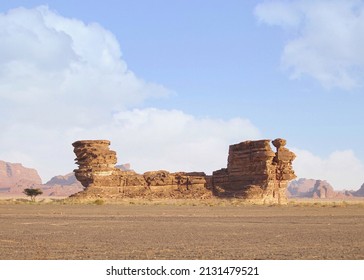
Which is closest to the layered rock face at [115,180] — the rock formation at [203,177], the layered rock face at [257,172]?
the rock formation at [203,177]

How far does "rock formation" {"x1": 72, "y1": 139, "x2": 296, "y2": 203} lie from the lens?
57.8 meters

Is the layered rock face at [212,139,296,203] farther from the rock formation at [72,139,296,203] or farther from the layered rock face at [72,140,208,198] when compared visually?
the layered rock face at [72,140,208,198]

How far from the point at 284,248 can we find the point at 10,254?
6.51 meters

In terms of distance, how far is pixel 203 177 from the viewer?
63.5 meters

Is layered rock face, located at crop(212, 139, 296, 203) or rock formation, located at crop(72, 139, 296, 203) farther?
rock formation, located at crop(72, 139, 296, 203)

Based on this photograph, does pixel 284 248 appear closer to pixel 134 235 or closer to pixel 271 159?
pixel 134 235

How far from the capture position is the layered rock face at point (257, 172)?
188ft

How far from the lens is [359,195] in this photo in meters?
185

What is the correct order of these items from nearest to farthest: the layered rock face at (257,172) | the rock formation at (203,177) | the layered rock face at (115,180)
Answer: the layered rock face at (257,172) → the rock formation at (203,177) → the layered rock face at (115,180)

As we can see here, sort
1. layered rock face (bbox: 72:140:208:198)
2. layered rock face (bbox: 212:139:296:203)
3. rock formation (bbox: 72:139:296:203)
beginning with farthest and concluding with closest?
layered rock face (bbox: 72:140:208:198)
rock formation (bbox: 72:139:296:203)
layered rock face (bbox: 212:139:296:203)

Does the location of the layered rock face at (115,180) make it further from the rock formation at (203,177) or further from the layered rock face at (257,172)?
the layered rock face at (257,172)

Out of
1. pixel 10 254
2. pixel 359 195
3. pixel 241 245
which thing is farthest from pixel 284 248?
pixel 359 195

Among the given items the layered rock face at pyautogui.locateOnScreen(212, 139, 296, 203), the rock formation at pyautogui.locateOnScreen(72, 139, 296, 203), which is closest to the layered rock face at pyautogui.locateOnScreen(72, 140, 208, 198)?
the rock formation at pyautogui.locateOnScreen(72, 139, 296, 203)

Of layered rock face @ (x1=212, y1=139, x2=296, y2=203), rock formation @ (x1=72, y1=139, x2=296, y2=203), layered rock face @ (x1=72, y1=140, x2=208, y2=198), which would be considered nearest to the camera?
layered rock face @ (x1=212, y1=139, x2=296, y2=203)
